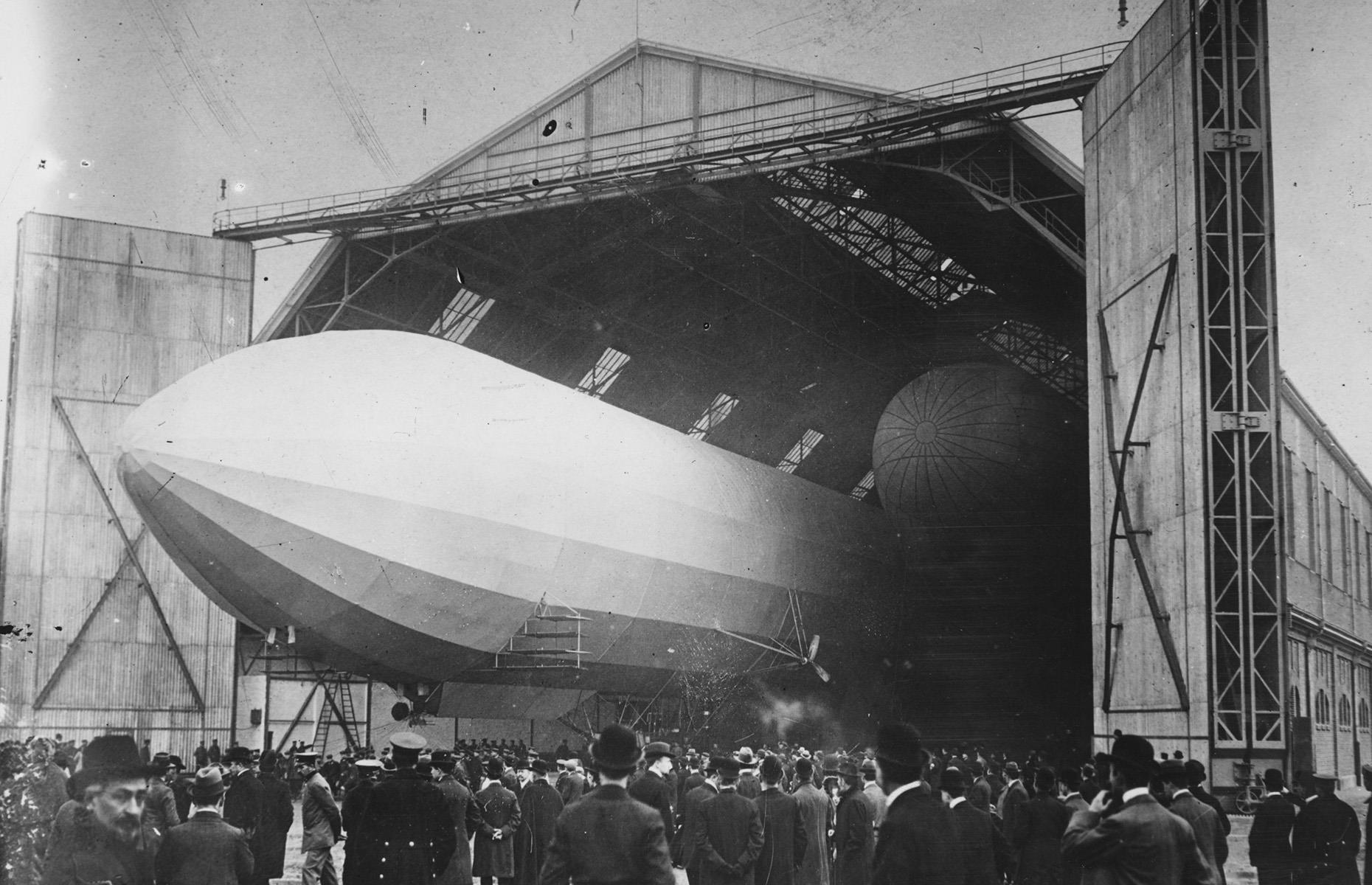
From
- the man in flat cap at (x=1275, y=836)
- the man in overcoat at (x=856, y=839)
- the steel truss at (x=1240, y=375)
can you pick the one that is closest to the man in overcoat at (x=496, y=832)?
the man in overcoat at (x=856, y=839)

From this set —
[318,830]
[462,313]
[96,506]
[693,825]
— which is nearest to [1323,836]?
[693,825]

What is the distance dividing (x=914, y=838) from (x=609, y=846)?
4.38 feet

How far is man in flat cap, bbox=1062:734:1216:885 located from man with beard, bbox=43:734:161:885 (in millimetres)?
4380

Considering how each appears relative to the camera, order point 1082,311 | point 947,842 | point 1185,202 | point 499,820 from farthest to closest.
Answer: point 1082,311 < point 1185,202 < point 499,820 < point 947,842

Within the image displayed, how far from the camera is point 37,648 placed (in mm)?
27484

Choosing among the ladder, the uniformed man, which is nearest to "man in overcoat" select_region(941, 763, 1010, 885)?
the uniformed man

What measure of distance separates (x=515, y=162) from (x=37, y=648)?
563 inches

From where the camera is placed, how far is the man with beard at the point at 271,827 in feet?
38.0

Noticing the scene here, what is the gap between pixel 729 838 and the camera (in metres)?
9.94

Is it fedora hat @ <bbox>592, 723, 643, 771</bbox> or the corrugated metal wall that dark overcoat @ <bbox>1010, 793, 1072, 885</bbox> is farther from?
the corrugated metal wall

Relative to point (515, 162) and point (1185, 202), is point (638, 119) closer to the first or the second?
point (515, 162)

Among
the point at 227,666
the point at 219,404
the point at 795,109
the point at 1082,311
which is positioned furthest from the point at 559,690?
the point at 1082,311

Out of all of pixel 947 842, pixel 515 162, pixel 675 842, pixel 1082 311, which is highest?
pixel 515 162

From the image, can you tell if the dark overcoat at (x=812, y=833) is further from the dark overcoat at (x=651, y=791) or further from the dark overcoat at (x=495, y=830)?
the dark overcoat at (x=495, y=830)
